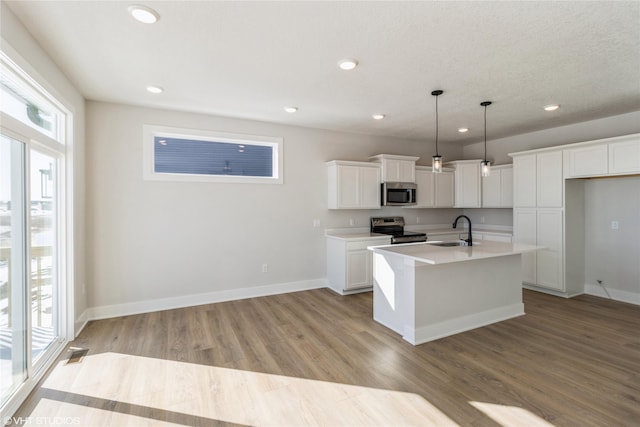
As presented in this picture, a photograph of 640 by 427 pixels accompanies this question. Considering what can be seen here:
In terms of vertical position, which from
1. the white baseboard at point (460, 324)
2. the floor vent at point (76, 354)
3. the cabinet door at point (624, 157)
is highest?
the cabinet door at point (624, 157)

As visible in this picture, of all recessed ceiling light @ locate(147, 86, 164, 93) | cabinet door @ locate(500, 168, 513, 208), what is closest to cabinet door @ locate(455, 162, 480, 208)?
cabinet door @ locate(500, 168, 513, 208)

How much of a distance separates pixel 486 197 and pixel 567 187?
1.37 meters

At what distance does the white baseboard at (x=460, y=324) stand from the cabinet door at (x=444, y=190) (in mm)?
2490

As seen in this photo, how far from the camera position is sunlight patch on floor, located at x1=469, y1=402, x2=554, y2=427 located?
1.89m

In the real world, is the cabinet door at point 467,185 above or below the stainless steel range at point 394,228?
above

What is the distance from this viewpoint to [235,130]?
14.5ft

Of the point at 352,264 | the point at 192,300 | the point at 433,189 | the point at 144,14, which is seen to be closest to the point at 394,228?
the point at 433,189

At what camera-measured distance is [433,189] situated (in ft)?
18.9

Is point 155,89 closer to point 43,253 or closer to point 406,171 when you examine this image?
point 43,253

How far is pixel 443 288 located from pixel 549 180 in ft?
9.35

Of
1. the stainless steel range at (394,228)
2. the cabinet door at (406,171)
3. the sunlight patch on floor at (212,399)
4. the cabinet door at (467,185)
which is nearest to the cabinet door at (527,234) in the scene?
the cabinet door at (467,185)

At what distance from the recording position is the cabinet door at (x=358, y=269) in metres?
4.61

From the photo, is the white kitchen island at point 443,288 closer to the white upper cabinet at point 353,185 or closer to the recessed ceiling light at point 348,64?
the white upper cabinet at point 353,185

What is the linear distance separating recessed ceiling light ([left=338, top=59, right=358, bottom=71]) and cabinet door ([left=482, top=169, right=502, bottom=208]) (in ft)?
13.4
